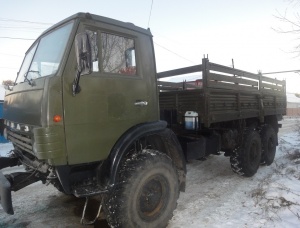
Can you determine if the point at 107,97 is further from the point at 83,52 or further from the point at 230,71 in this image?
the point at 230,71

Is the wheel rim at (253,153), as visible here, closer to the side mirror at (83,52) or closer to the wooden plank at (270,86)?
the wooden plank at (270,86)

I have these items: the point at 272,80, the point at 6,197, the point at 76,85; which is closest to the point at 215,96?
the point at 76,85

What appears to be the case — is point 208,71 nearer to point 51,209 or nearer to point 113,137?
point 113,137

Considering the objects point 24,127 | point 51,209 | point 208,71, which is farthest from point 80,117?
point 208,71

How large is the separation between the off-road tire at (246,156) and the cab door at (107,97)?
2.92m

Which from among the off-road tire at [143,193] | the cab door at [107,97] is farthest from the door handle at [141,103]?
the off-road tire at [143,193]

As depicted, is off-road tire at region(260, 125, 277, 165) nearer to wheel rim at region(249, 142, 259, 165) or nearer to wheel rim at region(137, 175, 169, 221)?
wheel rim at region(249, 142, 259, 165)

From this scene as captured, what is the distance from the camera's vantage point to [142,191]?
11.6 feet

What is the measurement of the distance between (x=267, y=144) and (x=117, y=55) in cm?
527

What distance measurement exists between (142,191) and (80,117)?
1249 millimetres

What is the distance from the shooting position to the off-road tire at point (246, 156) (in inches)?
236

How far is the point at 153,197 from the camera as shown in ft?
12.0

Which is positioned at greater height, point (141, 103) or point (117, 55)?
point (117, 55)

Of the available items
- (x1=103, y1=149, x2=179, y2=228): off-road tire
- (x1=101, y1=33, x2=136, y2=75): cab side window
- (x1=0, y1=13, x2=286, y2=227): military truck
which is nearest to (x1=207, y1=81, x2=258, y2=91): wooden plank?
(x1=0, y1=13, x2=286, y2=227): military truck
